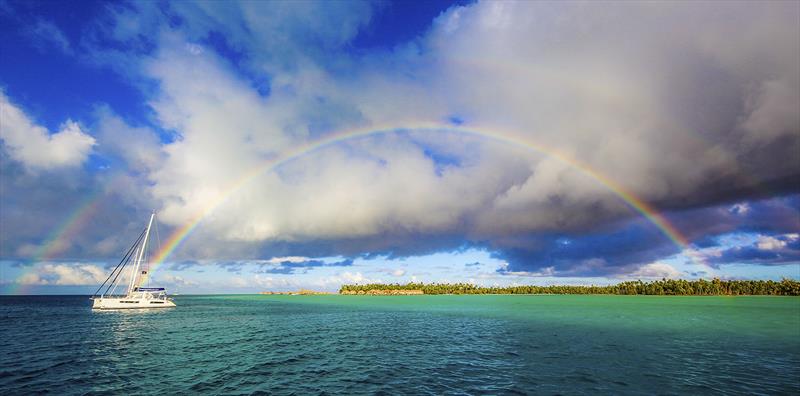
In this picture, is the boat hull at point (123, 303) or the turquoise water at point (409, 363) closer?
the turquoise water at point (409, 363)

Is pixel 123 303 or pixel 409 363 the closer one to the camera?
pixel 409 363

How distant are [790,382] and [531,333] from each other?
32.3 meters

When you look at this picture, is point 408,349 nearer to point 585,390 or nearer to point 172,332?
point 585,390

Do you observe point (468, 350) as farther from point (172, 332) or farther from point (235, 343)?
point (172, 332)

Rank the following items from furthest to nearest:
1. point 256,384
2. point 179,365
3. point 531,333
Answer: point 531,333 < point 179,365 < point 256,384

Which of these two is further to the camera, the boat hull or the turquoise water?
the boat hull

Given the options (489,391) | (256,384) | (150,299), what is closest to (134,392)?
(256,384)

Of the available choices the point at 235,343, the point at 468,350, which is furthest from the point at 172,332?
the point at 468,350

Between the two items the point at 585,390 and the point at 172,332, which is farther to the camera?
the point at 172,332

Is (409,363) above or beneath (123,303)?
above

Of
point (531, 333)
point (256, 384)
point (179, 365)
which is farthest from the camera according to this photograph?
point (531, 333)

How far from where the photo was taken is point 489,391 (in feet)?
83.0

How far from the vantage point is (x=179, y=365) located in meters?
34.8

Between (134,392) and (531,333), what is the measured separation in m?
50.8
